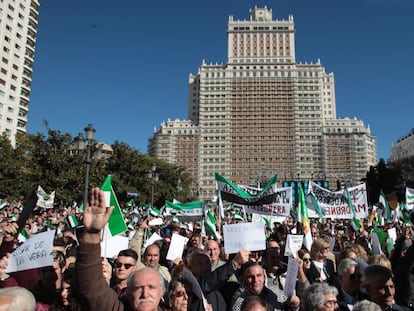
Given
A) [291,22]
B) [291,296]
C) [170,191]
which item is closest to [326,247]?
[291,296]

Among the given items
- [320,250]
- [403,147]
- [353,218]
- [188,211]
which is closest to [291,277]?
[320,250]

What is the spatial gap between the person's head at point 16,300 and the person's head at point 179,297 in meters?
1.15

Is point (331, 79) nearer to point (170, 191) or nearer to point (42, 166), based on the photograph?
point (170, 191)

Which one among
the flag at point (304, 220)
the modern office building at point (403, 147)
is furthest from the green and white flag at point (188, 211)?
the modern office building at point (403, 147)

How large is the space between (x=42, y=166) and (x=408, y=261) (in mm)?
19502

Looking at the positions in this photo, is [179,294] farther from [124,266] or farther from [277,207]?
[277,207]

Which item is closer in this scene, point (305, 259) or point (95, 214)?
point (95, 214)

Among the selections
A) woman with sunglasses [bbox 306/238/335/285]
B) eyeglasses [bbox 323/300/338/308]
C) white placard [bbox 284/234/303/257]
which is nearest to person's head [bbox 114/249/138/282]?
→ eyeglasses [bbox 323/300/338/308]

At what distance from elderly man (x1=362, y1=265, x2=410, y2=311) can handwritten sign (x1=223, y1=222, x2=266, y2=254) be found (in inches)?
61.2

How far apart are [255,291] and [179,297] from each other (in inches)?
30.1

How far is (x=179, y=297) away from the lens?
2.83m

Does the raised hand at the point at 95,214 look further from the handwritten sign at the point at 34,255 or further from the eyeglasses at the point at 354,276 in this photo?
the eyeglasses at the point at 354,276

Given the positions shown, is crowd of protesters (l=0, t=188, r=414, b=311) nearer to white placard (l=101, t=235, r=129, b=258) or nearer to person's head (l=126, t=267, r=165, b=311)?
person's head (l=126, t=267, r=165, b=311)

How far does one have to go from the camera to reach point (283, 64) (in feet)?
325
